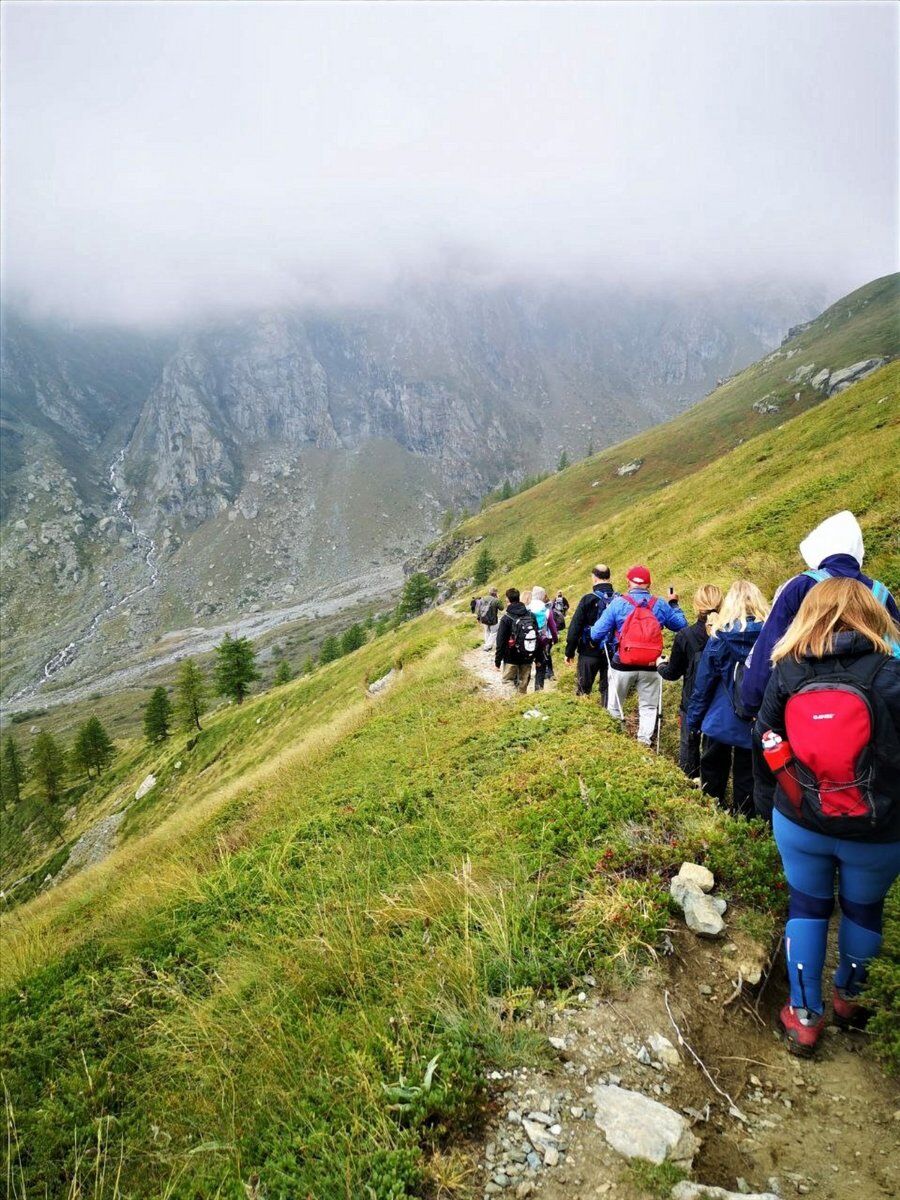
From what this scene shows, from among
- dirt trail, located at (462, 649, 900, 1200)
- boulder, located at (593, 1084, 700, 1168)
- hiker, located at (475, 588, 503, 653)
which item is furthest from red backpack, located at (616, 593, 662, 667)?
hiker, located at (475, 588, 503, 653)

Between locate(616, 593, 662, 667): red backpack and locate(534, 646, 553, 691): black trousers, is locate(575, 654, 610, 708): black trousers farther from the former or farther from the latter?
locate(616, 593, 662, 667): red backpack

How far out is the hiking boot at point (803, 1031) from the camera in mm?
3881

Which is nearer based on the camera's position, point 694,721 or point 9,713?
point 694,721

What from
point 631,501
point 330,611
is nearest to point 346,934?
point 631,501

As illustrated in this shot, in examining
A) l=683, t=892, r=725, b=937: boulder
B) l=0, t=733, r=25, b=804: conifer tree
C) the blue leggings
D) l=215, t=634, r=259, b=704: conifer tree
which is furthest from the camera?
l=0, t=733, r=25, b=804: conifer tree

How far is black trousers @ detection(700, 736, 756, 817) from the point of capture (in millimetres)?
6770

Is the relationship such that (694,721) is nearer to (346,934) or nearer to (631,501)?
(346,934)

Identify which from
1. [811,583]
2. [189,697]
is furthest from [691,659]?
[189,697]

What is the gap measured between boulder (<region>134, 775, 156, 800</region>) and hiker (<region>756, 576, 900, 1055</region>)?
158 feet

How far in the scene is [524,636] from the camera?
41.5 feet

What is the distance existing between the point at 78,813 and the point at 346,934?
69550 mm

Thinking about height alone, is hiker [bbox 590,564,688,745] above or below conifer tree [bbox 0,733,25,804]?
above

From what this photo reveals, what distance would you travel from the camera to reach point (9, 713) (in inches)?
5930

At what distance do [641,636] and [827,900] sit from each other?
523 centimetres
